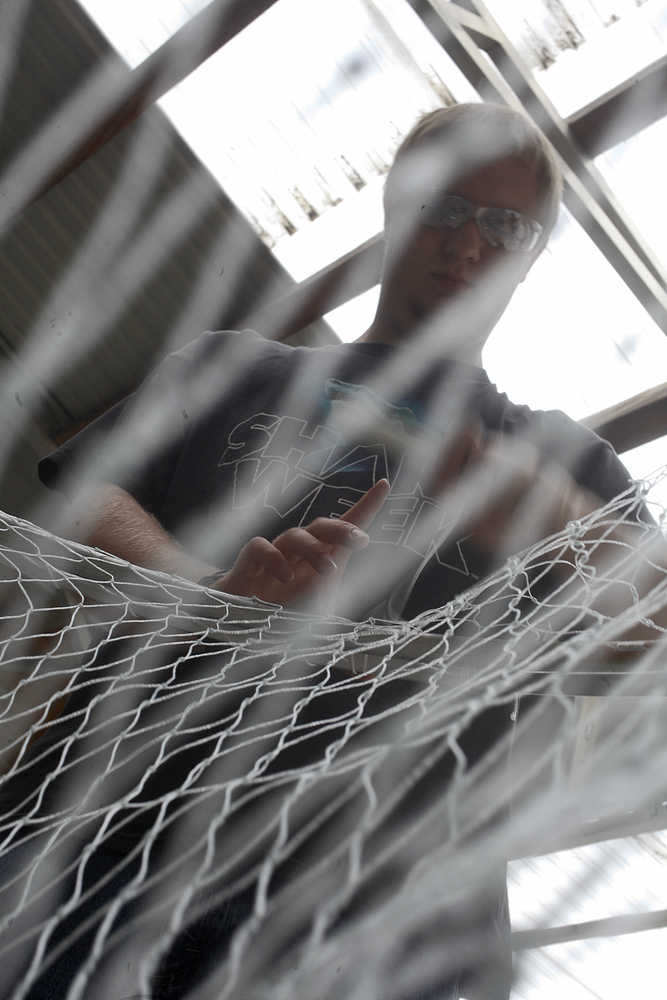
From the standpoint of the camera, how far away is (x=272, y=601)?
2.37 feet

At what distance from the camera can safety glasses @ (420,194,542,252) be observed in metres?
1.03

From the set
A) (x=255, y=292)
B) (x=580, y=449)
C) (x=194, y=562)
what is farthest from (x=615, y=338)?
(x=194, y=562)

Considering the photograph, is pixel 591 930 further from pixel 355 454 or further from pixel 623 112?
pixel 355 454

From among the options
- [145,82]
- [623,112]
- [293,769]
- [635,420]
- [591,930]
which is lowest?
[591,930]

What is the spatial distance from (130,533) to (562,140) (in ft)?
5.70

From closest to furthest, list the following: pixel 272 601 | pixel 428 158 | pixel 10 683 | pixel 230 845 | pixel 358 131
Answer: pixel 230 845
pixel 272 601
pixel 428 158
pixel 358 131
pixel 10 683

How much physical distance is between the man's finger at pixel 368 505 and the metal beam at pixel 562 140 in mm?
1774

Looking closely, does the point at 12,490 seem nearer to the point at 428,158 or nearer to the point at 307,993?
the point at 428,158

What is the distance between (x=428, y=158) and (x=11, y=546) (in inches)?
24.0

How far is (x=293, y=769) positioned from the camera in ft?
2.07

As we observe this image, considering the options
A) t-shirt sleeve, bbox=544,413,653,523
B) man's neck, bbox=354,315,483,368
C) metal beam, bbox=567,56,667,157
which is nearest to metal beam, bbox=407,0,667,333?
metal beam, bbox=567,56,667,157

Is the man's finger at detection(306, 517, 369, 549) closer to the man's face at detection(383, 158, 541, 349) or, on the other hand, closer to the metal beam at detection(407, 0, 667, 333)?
the man's face at detection(383, 158, 541, 349)

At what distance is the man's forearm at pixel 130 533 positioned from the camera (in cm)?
82

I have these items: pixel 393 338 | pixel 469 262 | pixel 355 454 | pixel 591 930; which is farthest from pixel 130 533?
pixel 591 930
